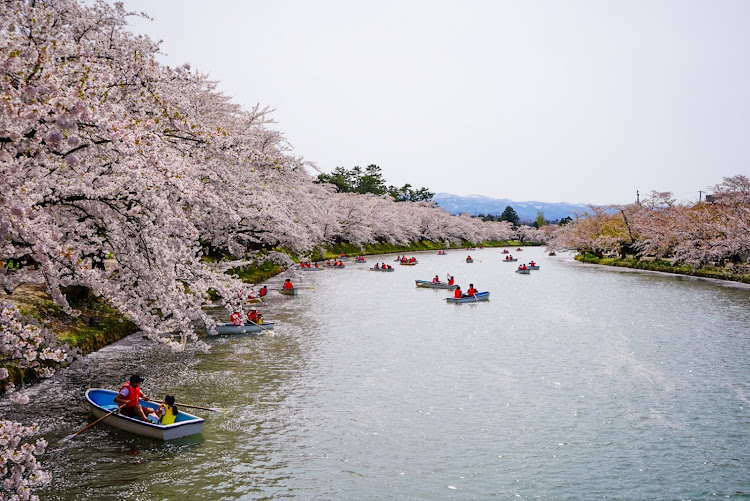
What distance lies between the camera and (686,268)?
5741 centimetres

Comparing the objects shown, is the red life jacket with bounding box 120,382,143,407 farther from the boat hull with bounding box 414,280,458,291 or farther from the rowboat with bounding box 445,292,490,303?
the boat hull with bounding box 414,280,458,291

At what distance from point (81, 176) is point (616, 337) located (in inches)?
948

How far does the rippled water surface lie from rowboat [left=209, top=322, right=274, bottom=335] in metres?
0.57

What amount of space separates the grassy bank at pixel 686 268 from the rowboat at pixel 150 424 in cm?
4931

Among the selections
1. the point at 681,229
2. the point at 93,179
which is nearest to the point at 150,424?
the point at 93,179

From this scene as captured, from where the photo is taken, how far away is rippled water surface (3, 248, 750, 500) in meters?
11.5

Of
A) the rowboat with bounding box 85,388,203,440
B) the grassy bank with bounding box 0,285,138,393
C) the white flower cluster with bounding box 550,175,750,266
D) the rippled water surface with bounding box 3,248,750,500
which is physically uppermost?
the white flower cluster with bounding box 550,175,750,266

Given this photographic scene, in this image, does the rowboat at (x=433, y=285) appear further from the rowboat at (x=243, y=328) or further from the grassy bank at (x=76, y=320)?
the grassy bank at (x=76, y=320)

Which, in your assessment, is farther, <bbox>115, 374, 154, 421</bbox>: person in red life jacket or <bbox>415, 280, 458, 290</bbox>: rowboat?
<bbox>415, 280, 458, 290</bbox>: rowboat

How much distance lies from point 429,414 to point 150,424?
725 cm

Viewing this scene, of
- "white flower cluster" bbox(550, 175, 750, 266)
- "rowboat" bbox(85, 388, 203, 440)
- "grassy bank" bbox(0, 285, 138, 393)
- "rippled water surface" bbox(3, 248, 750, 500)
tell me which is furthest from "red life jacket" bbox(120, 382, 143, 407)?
"white flower cluster" bbox(550, 175, 750, 266)

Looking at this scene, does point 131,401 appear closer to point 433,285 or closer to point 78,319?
point 78,319

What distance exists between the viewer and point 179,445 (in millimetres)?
13172

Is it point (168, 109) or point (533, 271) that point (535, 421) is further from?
point (533, 271)
